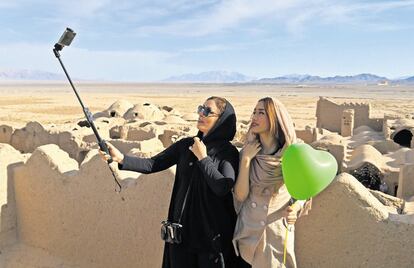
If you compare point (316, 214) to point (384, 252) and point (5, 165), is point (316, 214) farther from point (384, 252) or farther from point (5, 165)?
point (5, 165)

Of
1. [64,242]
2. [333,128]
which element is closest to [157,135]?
[64,242]

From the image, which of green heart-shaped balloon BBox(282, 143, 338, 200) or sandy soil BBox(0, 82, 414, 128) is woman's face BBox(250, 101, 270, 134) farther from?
sandy soil BBox(0, 82, 414, 128)

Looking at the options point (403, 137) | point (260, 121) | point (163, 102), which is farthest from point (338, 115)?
point (163, 102)

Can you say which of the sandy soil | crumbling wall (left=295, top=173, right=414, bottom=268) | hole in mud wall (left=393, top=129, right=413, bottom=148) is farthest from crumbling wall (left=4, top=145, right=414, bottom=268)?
the sandy soil

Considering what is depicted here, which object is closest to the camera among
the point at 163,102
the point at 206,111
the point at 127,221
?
the point at 206,111

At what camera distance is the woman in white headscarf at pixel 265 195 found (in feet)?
8.37

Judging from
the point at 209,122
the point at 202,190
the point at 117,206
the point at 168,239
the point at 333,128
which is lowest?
the point at 333,128

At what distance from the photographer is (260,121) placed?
255 cm

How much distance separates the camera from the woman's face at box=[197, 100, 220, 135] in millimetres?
2736

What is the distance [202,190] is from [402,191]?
6468 mm

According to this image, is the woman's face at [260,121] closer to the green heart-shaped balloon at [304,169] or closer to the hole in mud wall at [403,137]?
the green heart-shaped balloon at [304,169]

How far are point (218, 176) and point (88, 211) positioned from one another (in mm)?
2643

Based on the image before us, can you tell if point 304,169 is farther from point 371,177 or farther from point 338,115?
point 338,115

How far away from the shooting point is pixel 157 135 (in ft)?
42.5
